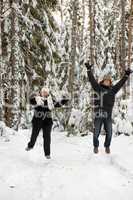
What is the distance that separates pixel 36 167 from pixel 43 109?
1.79 meters

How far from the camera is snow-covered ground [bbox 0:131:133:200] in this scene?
8023 mm

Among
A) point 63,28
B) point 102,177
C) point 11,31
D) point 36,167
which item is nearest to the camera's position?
point 102,177

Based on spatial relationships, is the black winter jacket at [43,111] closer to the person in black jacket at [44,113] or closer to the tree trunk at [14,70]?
the person in black jacket at [44,113]

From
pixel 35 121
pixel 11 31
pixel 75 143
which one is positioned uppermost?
pixel 11 31

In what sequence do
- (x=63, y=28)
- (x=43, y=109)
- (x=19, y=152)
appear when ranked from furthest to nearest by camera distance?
(x=63, y=28) → (x=19, y=152) → (x=43, y=109)

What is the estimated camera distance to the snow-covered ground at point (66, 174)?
8023 millimetres

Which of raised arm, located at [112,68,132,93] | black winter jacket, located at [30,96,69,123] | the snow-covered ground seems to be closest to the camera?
the snow-covered ground

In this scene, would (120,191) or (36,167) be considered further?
(36,167)

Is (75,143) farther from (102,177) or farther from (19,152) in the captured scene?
(102,177)

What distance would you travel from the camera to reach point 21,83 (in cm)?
2038

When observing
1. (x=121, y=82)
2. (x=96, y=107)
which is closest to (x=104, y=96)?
(x=96, y=107)

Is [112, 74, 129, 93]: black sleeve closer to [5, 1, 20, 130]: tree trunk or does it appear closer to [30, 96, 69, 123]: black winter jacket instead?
[30, 96, 69, 123]: black winter jacket

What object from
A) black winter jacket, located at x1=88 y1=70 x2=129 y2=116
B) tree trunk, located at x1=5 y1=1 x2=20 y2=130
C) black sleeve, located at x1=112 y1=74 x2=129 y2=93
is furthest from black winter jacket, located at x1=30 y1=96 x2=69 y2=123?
tree trunk, located at x1=5 y1=1 x2=20 y2=130

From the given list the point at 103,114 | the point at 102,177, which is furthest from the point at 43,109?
the point at 102,177
